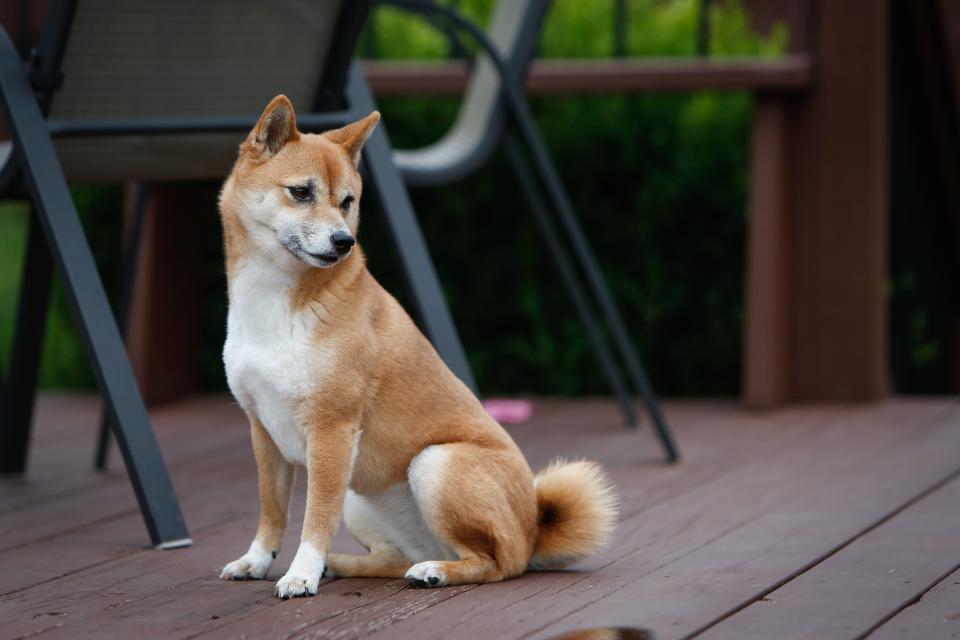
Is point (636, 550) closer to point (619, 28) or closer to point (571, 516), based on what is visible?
point (571, 516)

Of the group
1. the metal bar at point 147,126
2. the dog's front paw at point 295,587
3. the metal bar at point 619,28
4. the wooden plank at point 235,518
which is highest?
the metal bar at point 619,28

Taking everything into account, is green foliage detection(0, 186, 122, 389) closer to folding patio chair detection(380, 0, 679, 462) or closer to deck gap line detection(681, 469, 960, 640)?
folding patio chair detection(380, 0, 679, 462)

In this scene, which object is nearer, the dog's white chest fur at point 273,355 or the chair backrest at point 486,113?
the dog's white chest fur at point 273,355

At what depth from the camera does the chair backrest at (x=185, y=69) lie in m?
3.18

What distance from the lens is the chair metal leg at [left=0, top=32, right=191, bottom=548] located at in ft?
9.66

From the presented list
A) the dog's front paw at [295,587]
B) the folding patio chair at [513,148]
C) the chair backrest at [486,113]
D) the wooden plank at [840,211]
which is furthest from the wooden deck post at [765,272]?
the dog's front paw at [295,587]

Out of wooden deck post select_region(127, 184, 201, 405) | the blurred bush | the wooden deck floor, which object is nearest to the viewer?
the wooden deck floor

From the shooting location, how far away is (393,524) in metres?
2.68

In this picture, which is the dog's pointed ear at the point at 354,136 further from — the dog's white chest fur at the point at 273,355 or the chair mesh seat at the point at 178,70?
the chair mesh seat at the point at 178,70

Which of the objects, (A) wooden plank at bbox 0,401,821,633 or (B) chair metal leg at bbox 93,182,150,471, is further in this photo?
(B) chair metal leg at bbox 93,182,150,471

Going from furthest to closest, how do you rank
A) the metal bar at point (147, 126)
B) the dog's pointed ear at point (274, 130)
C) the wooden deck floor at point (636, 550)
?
the metal bar at point (147, 126) → the dog's pointed ear at point (274, 130) → the wooden deck floor at point (636, 550)

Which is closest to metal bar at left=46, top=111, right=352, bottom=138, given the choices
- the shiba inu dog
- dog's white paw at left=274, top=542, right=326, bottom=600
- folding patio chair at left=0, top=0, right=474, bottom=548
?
folding patio chair at left=0, top=0, right=474, bottom=548

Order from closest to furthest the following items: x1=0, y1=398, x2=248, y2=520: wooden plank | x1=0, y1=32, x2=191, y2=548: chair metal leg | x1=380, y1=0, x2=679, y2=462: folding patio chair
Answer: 1. x1=0, y1=32, x2=191, y2=548: chair metal leg
2. x1=0, y1=398, x2=248, y2=520: wooden plank
3. x1=380, y1=0, x2=679, y2=462: folding patio chair

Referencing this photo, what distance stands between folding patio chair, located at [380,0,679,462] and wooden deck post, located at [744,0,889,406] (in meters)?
0.70
